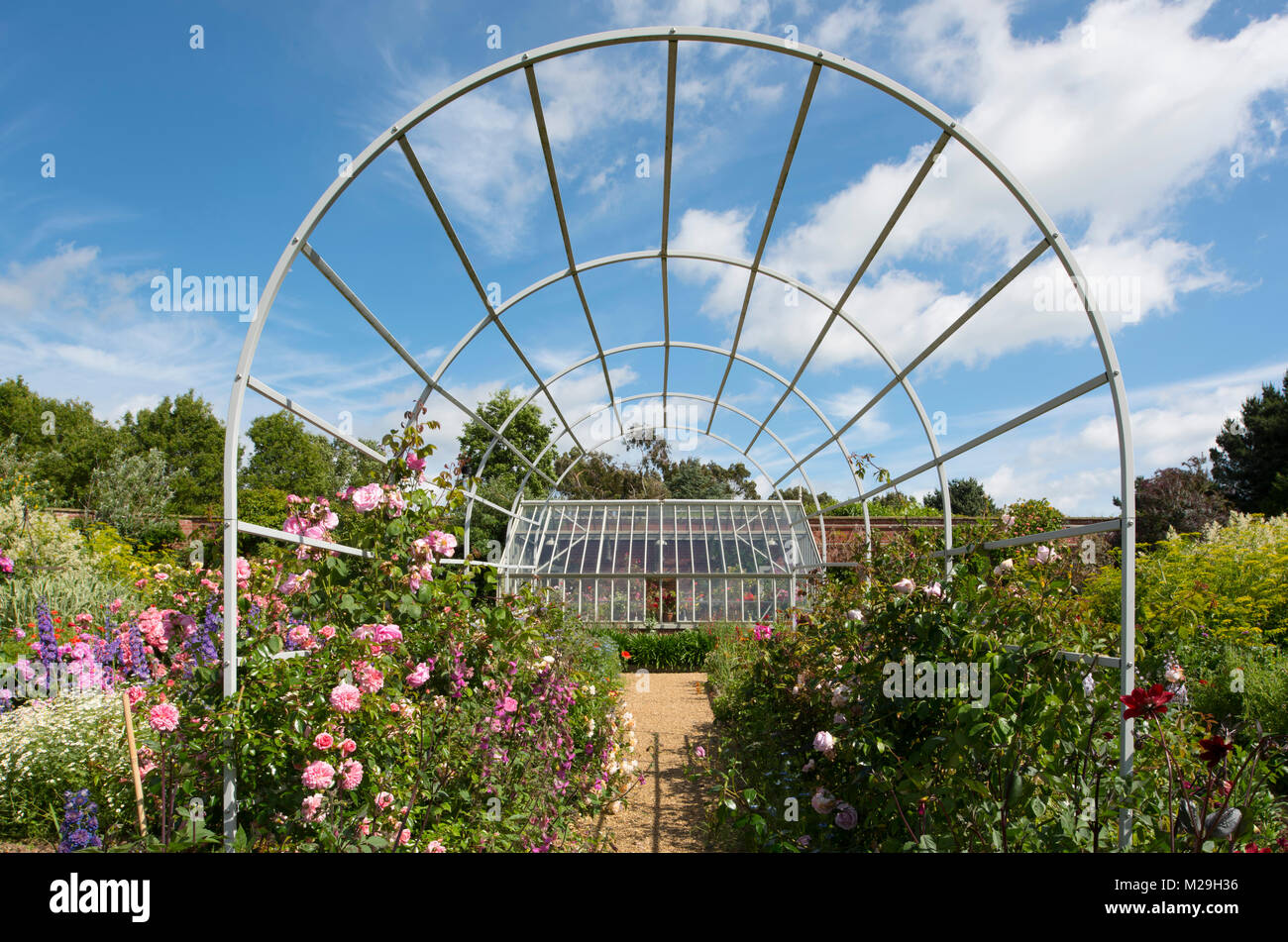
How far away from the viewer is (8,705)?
4.76 meters

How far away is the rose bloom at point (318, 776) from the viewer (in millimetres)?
2742

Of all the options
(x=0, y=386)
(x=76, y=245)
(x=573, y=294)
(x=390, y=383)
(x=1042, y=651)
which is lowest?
(x=1042, y=651)

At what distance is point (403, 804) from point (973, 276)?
172 inches

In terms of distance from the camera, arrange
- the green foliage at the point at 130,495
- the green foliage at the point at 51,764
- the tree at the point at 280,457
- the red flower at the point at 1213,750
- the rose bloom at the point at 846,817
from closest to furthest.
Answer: the red flower at the point at 1213,750
the rose bloom at the point at 846,817
the green foliage at the point at 51,764
the green foliage at the point at 130,495
the tree at the point at 280,457

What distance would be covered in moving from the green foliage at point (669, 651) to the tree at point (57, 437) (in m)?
24.6

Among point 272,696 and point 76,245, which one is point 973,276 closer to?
point 272,696

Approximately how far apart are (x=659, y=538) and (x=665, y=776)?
8883 mm

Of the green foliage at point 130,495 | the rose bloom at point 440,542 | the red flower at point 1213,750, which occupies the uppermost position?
the green foliage at point 130,495

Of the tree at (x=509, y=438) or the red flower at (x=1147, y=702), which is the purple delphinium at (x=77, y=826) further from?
the tree at (x=509, y=438)

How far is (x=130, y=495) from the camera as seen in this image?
22531 millimetres

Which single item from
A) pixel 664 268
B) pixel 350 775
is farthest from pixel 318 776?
pixel 664 268

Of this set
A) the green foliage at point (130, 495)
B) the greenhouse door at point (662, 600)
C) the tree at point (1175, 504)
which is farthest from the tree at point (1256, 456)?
the green foliage at point (130, 495)
